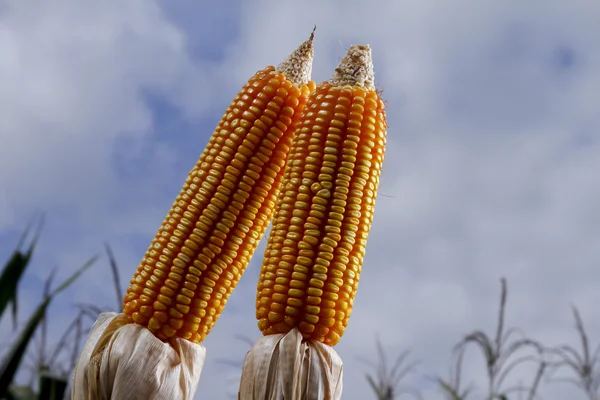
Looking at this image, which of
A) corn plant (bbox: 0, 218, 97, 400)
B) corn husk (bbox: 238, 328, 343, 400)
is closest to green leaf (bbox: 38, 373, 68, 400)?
corn plant (bbox: 0, 218, 97, 400)

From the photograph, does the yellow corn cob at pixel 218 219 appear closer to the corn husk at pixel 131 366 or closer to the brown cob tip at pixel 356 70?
the corn husk at pixel 131 366

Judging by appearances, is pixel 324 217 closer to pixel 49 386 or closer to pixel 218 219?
pixel 218 219

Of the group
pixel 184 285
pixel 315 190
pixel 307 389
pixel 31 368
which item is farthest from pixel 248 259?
pixel 31 368

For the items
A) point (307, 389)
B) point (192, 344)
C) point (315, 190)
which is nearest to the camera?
point (307, 389)

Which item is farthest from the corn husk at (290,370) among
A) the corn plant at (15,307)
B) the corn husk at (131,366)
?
the corn plant at (15,307)

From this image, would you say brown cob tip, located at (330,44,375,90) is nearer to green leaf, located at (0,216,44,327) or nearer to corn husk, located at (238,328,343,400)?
corn husk, located at (238,328,343,400)

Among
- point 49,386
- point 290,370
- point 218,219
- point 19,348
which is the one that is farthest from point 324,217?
point 19,348

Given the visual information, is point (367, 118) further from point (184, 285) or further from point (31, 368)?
point (31, 368)
